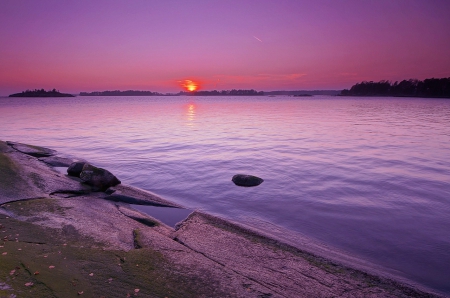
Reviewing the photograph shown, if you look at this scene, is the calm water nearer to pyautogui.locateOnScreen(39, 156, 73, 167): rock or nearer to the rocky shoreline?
the rocky shoreline

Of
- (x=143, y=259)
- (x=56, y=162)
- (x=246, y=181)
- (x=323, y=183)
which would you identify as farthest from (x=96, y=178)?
(x=323, y=183)

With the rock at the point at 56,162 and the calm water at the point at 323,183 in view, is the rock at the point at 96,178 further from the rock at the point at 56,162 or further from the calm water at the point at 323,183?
the rock at the point at 56,162

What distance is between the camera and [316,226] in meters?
10.7

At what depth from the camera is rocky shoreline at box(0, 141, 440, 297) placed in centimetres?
496

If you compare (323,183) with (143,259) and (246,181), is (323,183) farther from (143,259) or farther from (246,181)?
(143,259)

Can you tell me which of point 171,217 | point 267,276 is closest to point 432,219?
point 267,276

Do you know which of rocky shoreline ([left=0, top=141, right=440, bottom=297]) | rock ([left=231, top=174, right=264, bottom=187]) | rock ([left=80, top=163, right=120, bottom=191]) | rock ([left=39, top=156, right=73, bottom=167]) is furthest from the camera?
rock ([left=39, top=156, right=73, bottom=167])

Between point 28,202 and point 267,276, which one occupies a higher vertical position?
point 28,202

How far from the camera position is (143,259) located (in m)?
6.01

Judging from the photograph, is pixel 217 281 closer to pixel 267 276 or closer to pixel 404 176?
pixel 267 276

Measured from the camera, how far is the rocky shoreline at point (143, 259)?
16.3 feet

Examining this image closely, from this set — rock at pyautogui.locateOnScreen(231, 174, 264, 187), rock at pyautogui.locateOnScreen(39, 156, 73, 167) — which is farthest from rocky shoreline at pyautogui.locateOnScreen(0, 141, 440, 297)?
rock at pyautogui.locateOnScreen(39, 156, 73, 167)

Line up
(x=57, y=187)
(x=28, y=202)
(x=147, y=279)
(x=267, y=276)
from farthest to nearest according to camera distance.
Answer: (x=57, y=187) → (x=28, y=202) → (x=267, y=276) → (x=147, y=279)

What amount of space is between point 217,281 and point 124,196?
7.13m
